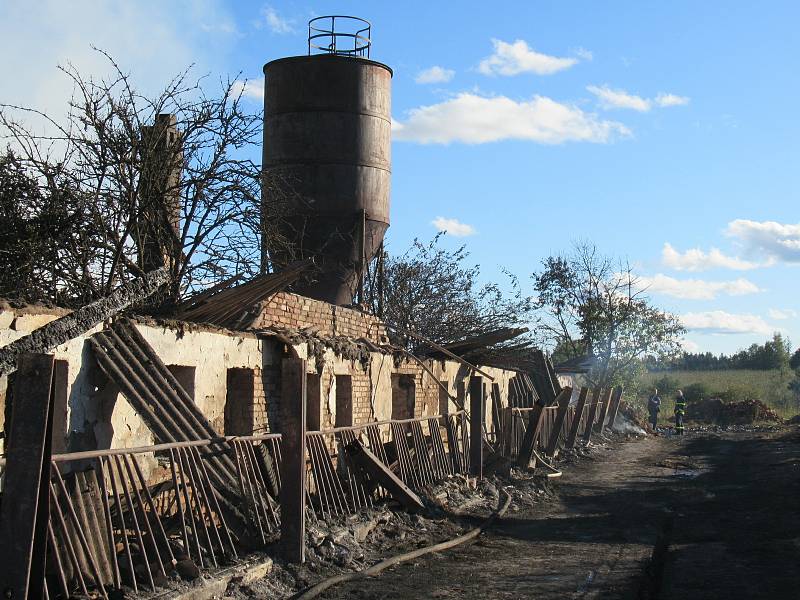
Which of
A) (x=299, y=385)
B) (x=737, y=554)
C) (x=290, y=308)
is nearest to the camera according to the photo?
(x=299, y=385)

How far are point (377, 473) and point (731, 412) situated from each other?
40684 millimetres

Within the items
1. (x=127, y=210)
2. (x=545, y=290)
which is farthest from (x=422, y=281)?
(x=127, y=210)

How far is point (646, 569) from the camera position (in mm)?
8297

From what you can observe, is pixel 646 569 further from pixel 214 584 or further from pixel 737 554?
pixel 214 584

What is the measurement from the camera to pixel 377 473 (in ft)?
34.6

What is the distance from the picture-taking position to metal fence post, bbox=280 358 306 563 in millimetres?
7953

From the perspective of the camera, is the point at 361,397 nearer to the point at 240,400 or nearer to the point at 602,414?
the point at 240,400

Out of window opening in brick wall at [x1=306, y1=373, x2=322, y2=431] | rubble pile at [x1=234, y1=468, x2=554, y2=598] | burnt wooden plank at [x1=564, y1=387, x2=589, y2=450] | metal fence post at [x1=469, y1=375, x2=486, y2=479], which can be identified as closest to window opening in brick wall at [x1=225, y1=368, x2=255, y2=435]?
window opening in brick wall at [x1=306, y1=373, x2=322, y2=431]

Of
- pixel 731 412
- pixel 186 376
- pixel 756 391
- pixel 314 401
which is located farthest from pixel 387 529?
pixel 756 391

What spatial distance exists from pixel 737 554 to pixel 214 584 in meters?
5.35

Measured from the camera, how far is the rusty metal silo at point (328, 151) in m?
17.8

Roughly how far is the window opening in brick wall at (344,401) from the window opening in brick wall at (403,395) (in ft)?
11.1

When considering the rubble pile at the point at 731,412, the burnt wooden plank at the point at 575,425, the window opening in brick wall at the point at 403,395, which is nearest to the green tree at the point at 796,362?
the rubble pile at the point at 731,412

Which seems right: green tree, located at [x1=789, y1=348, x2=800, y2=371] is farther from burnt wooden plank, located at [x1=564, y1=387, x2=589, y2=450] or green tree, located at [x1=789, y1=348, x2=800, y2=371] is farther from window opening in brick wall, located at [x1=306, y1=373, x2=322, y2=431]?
window opening in brick wall, located at [x1=306, y1=373, x2=322, y2=431]
